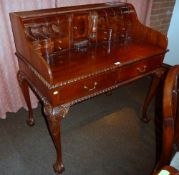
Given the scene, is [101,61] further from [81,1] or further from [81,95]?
[81,1]

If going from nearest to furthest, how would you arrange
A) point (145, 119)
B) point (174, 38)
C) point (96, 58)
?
point (96, 58)
point (145, 119)
point (174, 38)

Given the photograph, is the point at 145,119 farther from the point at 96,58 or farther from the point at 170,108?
the point at 170,108

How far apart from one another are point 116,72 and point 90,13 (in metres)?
0.54

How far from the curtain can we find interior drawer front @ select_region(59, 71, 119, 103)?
82 centimetres

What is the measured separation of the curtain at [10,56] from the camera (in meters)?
1.61

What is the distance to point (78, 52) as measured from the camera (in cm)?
155

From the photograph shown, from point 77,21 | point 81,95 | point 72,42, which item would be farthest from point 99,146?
point 77,21

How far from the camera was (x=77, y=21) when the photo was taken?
5.10 ft

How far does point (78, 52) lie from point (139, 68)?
487 millimetres

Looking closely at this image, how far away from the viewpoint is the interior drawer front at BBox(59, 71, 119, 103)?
4.09ft

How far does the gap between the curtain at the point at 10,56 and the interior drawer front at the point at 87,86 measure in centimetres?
82

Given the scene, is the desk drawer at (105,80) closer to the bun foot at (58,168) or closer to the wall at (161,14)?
the bun foot at (58,168)

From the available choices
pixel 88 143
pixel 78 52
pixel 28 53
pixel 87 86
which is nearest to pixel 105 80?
pixel 87 86

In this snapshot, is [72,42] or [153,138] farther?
[153,138]
